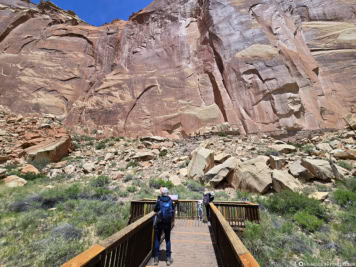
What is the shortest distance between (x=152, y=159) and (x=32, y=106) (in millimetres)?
19161

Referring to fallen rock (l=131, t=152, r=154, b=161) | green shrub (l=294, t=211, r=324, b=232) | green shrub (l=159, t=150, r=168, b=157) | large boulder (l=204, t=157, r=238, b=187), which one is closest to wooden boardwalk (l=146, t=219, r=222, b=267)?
green shrub (l=294, t=211, r=324, b=232)

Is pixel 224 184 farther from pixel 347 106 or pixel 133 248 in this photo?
pixel 347 106

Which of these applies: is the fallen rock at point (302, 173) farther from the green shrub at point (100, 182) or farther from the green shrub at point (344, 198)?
the green shrub at point (100, 182)

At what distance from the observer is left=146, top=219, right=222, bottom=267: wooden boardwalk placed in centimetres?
358

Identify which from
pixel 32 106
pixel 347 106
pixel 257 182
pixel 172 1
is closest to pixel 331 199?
pixel 257 182

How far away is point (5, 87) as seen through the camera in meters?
24.6

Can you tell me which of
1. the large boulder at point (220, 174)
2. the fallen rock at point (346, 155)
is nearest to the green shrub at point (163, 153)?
the large boulder at point (220, 174)

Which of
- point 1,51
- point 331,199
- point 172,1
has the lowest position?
point 331,199

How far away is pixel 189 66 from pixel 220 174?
1746 cm

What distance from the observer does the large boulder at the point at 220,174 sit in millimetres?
10758

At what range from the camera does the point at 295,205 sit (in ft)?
22.4

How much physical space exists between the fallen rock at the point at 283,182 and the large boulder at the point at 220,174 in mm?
2407

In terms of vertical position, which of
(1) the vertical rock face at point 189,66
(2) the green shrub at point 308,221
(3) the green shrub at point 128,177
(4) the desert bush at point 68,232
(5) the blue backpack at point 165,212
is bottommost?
(4) the desert bush at point 68,232

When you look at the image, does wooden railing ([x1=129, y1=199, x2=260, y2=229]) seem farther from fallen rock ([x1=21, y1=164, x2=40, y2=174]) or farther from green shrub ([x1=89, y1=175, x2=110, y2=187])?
fallen rock ([x1=21, y1=164, x2=40, y2=174])
